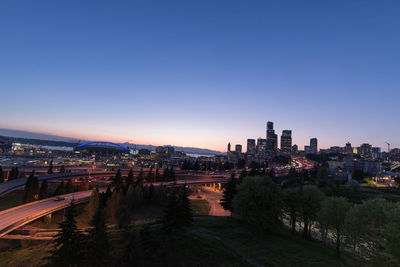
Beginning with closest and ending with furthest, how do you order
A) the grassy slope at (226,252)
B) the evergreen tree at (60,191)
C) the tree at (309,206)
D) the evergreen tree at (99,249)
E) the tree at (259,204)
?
1. the evergreen tree at (99,249)
2. the grassy slope at (226,252)
3. the tree at (259,204)
4. the tree at (309,206)
5. the evergreen tree at (60,191)

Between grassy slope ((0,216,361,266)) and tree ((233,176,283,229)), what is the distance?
310 centimetres

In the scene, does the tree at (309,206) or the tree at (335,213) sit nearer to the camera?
the tree at (335,213)

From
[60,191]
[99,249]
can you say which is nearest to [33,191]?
[60,191]

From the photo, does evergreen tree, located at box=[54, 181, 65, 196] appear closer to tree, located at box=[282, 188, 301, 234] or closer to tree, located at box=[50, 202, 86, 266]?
tree, located at box=[50, 202, 86, 266]

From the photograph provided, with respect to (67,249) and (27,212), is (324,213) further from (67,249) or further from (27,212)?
(27,212)

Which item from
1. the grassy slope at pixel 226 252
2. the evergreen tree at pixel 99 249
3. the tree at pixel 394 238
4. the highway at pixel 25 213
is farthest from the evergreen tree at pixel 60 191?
the tree at pixel 394 238

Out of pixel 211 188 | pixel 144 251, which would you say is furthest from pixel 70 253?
pixel 211 188

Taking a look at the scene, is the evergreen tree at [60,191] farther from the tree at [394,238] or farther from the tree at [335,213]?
the tree at [394,238]

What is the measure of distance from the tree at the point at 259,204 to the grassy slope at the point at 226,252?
10.2ft

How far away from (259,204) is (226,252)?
17651mm

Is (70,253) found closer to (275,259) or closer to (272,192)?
(275,259)

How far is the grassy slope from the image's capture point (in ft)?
85.0

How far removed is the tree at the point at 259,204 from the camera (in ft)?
141

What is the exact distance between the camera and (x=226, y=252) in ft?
94.5
